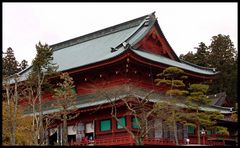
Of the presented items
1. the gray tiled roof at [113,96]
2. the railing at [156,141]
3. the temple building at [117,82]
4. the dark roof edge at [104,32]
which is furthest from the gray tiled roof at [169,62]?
the railing at [156,141]

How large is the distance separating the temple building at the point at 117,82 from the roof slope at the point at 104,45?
7 centimetres

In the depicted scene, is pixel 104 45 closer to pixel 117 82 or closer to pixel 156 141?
pixel 117 82

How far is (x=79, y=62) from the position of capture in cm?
2366

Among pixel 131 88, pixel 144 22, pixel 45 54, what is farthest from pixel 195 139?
pixel 45 54

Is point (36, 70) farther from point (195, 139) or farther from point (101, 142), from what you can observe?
point (195, 139)

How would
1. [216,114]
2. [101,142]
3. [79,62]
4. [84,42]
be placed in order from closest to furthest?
[101,142], [216,114], [79,62], [84,42]

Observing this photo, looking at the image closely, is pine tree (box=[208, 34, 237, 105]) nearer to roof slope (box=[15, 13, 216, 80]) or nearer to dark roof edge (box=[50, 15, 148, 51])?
roof slope (box=[15, 13, 216, 80])

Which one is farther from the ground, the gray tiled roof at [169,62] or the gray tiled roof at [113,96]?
the gray tiled roof at [169,62]

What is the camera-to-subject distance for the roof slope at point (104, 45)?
2344cm

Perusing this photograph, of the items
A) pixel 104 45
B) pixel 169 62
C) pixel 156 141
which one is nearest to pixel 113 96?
pixel 156 141

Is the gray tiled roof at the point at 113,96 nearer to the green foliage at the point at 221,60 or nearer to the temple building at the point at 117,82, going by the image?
the temple building at the point at 117,82

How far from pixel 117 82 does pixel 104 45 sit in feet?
19.8

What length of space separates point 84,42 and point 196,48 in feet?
131

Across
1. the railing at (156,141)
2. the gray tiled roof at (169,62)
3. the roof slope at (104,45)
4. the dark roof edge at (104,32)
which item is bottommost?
the railing at (156,141)
